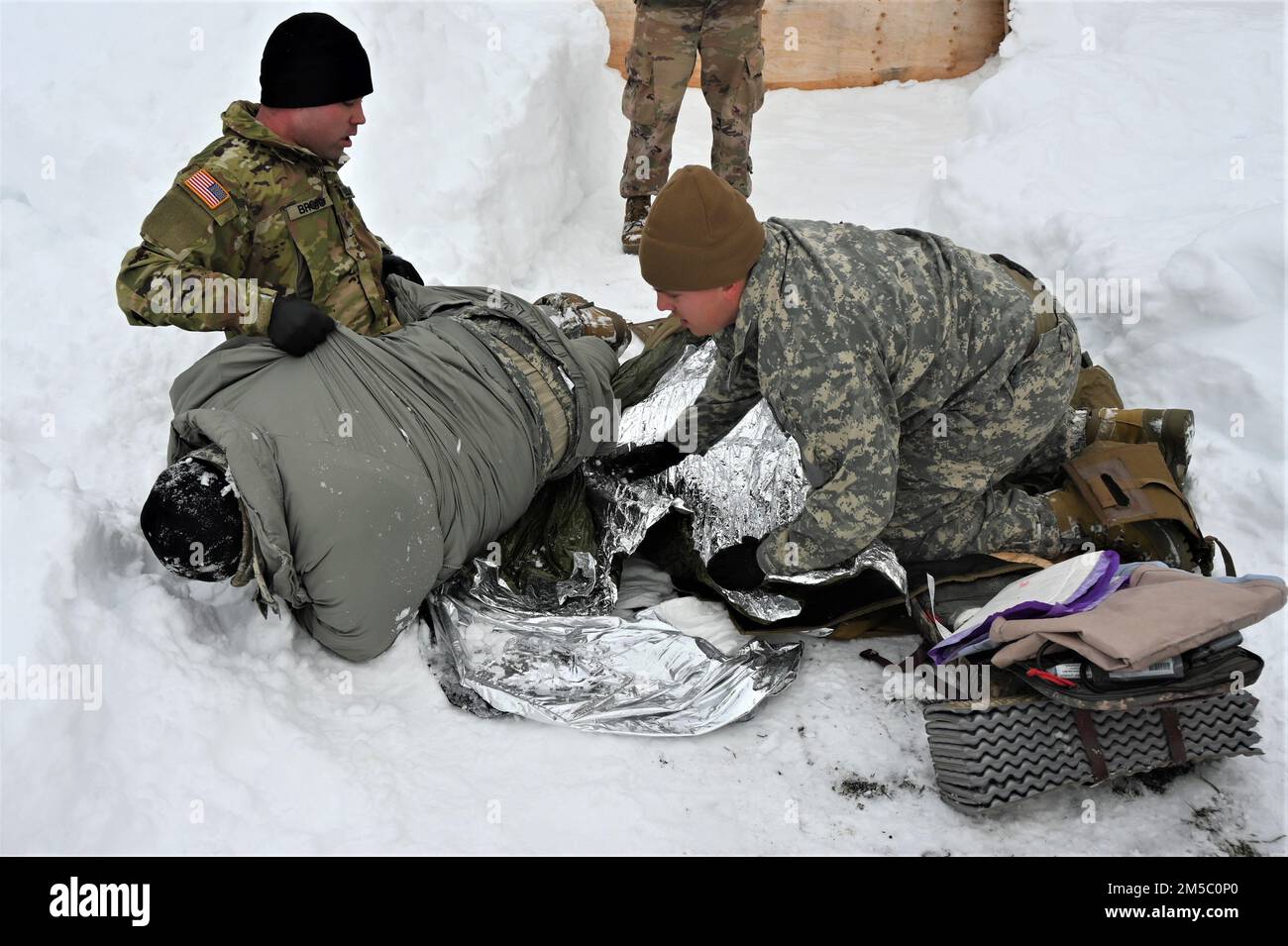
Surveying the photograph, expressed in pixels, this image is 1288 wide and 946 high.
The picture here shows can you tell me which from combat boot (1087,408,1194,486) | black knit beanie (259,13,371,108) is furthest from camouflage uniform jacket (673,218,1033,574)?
black knit beanie (259,13,371,108)

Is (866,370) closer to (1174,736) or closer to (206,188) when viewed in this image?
(1174,736)

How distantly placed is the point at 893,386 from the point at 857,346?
0.62 ft

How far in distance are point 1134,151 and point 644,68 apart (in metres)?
1.91

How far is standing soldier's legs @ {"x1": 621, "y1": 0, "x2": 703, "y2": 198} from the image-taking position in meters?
4.23

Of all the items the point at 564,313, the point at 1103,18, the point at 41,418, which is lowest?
the point at 41,418

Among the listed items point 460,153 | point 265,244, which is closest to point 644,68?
point 460,153

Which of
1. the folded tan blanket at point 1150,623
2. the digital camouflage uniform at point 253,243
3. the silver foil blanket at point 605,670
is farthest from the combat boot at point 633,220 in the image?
the folded tan blanket at point 1150,623

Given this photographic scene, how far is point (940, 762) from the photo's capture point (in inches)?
80.3

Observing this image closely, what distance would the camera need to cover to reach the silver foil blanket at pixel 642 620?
2277 mm

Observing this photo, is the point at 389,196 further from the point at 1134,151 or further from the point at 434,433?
the point at 1134,151

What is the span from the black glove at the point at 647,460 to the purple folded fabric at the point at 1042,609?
80cm

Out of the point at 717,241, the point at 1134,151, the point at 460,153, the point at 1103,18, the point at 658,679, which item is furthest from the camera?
the point at 1103,18

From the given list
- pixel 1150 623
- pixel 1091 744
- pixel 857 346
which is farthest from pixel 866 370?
pixel 1091 744

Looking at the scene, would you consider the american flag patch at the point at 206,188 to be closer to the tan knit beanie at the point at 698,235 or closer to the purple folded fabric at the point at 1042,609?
the tan knit beanie at the point at 698,235
